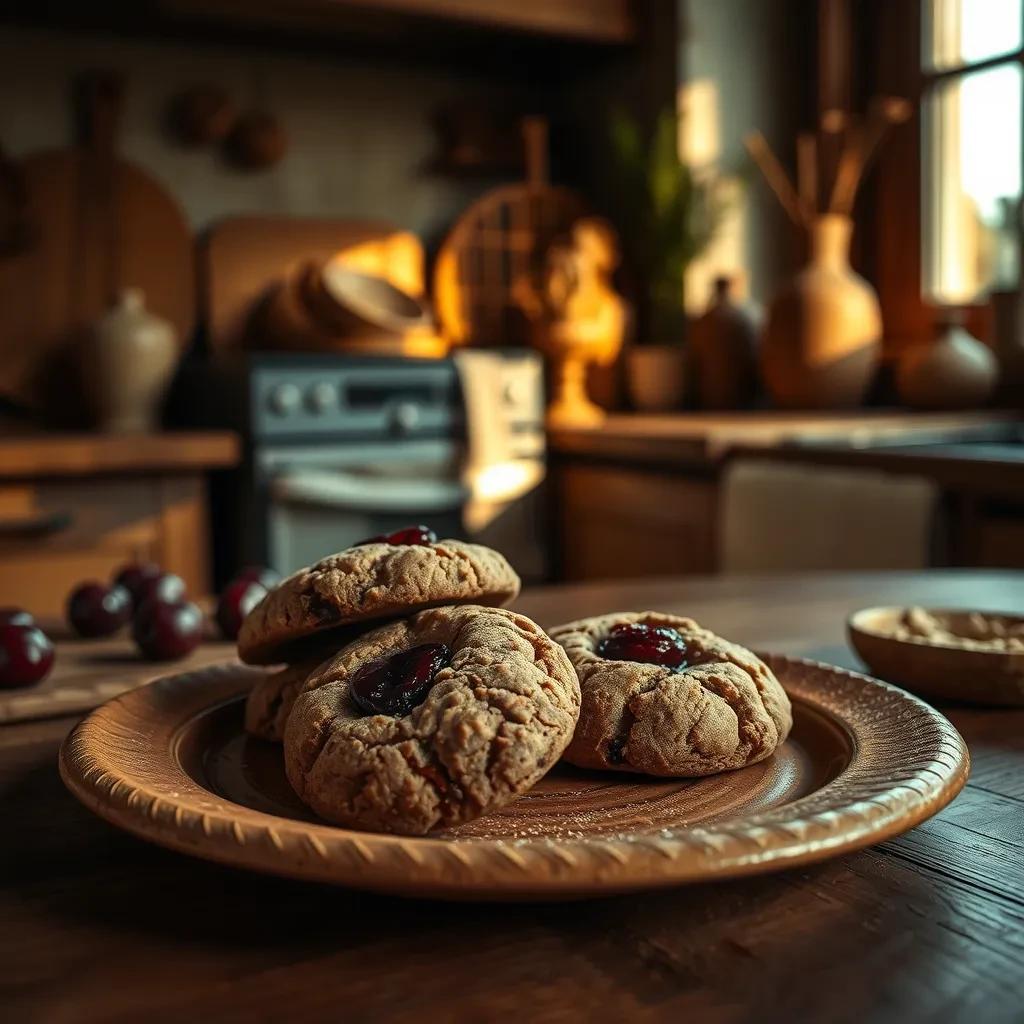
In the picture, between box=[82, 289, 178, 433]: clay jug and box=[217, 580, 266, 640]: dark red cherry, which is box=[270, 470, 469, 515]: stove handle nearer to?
box=[82, 289, 178, 433]: clay jug

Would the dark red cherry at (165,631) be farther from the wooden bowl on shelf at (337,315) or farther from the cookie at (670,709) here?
the wooden bowl on shelf at (337,315)

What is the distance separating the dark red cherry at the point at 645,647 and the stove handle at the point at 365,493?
1.99 m

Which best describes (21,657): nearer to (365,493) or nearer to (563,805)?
(563,805)

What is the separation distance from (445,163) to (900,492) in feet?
6.47

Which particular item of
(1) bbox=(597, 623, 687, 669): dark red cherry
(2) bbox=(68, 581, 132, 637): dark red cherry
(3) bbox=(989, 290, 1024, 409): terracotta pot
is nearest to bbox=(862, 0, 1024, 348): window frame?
(3) bbox=(989, 290, 1024, 409): terracotta pot

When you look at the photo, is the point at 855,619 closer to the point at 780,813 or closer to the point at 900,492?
the point at 780,813

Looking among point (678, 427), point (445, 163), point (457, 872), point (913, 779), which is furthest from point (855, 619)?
point (445, 163)

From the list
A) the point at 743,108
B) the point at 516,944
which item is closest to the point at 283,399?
the point at 743,108

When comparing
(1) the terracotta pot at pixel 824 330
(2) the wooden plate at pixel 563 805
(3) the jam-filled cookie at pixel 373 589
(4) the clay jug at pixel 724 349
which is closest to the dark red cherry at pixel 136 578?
(2) the wooden plate at pixel 563 805

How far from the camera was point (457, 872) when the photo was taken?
426 millimetres

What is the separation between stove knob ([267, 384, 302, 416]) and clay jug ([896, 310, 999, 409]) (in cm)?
152

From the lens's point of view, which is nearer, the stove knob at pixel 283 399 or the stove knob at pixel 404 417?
the stove knob at pixel 283 399

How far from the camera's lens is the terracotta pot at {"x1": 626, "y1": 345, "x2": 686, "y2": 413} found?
3.22 m

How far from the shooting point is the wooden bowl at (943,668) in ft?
2.57
